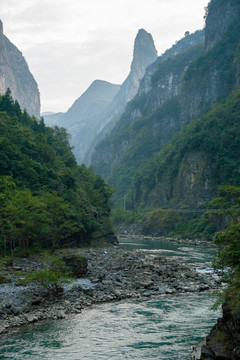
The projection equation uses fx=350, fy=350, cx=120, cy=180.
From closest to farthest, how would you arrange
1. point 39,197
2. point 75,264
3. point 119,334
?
point 119,334, point 75,264, point 39,197

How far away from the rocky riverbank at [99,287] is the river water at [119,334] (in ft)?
4.92

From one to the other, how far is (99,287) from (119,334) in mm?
10883

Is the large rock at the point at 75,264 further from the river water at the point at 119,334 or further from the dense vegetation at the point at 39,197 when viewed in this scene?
the river water at the point at 119,334

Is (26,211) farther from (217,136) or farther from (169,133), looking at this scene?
(169,133)

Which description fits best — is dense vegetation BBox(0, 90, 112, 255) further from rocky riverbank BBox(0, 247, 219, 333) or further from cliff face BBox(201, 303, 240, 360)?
cliff face BBox(201, 303, 240, 360)

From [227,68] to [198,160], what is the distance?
63.6m

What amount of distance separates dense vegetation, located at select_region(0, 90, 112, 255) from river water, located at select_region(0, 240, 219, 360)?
15.0 meters

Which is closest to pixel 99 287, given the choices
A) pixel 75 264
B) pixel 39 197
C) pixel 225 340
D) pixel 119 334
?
pixel 75 264

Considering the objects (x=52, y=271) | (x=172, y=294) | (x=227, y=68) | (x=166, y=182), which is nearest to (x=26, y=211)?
(x=52, y=271)

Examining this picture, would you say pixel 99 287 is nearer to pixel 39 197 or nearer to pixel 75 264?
pixel 75 264

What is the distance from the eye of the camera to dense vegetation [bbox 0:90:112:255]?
39375mm

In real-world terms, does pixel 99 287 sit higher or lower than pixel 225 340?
lower

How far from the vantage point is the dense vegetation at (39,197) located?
1550 inches

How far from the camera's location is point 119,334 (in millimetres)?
20906
